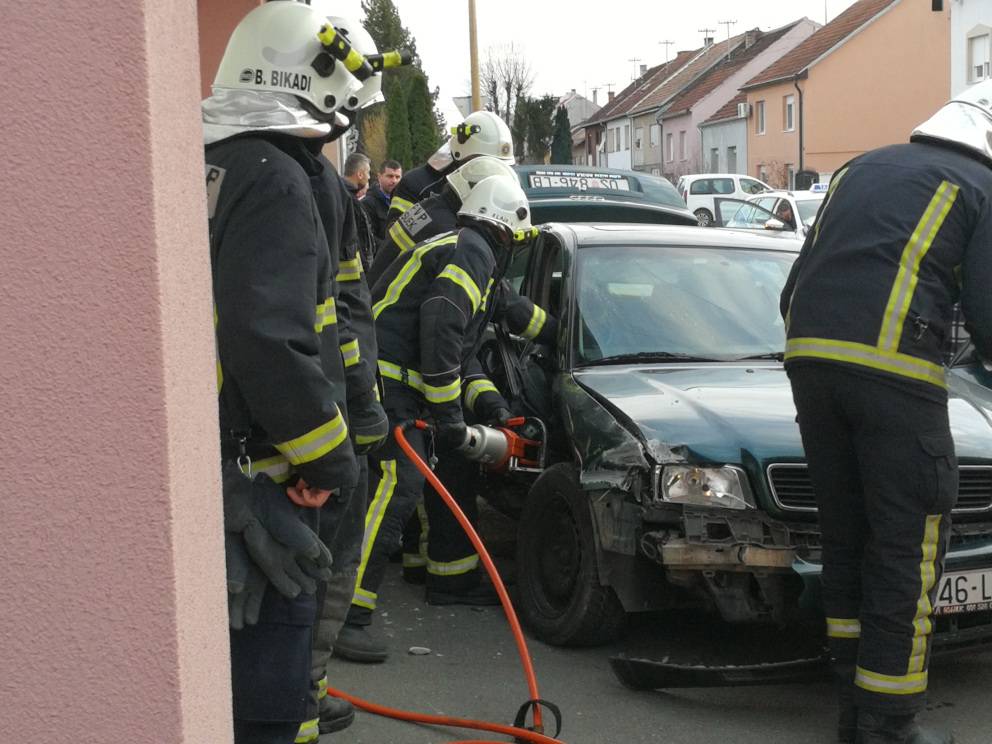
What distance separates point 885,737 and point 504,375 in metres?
2.68

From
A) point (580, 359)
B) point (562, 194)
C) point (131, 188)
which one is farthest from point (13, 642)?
point (562, 194)

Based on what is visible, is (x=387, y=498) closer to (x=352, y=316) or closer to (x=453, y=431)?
(x=453, y=431)

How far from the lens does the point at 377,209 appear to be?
34.3ft

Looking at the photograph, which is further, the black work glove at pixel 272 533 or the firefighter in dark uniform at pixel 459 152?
the firefighter in dark uniform at pixel 459 152

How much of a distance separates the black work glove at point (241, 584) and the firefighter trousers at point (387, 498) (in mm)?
2308

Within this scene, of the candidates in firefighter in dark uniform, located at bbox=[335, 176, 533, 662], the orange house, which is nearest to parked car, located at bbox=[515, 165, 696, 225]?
firefighter in dark uniform, located at bbox=[335, 176, 533, 662]

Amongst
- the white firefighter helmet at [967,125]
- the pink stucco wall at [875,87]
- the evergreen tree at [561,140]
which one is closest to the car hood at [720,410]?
the white firefighter helmet at [967,125]

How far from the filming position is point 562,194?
1008cm

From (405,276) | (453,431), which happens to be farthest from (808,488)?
(405,276)

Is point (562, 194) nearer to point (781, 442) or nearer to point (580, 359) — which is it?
point (580, 359)

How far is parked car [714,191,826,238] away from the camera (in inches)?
769

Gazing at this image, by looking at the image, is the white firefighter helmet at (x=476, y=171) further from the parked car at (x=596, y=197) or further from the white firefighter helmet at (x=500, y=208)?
the parked car at (x=596, y=197)

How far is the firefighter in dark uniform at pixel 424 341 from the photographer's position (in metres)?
5.32

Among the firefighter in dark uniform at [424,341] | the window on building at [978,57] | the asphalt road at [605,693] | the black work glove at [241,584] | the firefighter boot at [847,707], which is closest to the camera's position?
the black work glove at [241,584]
